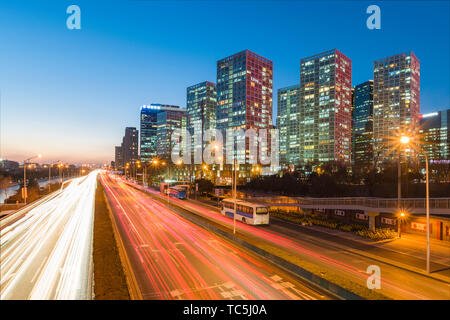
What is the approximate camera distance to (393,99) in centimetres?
17700

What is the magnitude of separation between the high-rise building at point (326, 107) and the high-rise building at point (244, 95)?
101 feet

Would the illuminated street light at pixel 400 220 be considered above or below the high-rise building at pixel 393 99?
below

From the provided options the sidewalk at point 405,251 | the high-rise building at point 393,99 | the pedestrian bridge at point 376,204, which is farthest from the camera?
the high-rise building at point 393,99

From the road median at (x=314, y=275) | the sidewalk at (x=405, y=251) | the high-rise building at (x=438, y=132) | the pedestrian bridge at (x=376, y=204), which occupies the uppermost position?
the high-rise building at (x=438, y=132)

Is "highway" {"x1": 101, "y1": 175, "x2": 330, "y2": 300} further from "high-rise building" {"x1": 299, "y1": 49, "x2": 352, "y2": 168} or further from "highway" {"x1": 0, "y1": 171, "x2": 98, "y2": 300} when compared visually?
"high-rise building" {"x1": 299, "y1": 49, "x2": 352, "y2": 168}

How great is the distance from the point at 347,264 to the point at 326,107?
16848cm

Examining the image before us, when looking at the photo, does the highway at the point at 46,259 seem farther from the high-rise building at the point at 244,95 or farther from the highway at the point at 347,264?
the high-rise building at the point at 244,95

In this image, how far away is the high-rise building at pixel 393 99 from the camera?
17025cm

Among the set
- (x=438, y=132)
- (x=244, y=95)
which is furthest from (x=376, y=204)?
(x=438, y=132)

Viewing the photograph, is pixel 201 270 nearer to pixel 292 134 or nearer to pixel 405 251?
pixel 405 251

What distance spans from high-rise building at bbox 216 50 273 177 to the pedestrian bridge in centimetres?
11036

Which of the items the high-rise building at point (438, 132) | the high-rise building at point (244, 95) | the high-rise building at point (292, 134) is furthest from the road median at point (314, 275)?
the high-rise building at point (438, 132)

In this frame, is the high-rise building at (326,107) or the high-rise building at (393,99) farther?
the high-rise building at (393,99)
